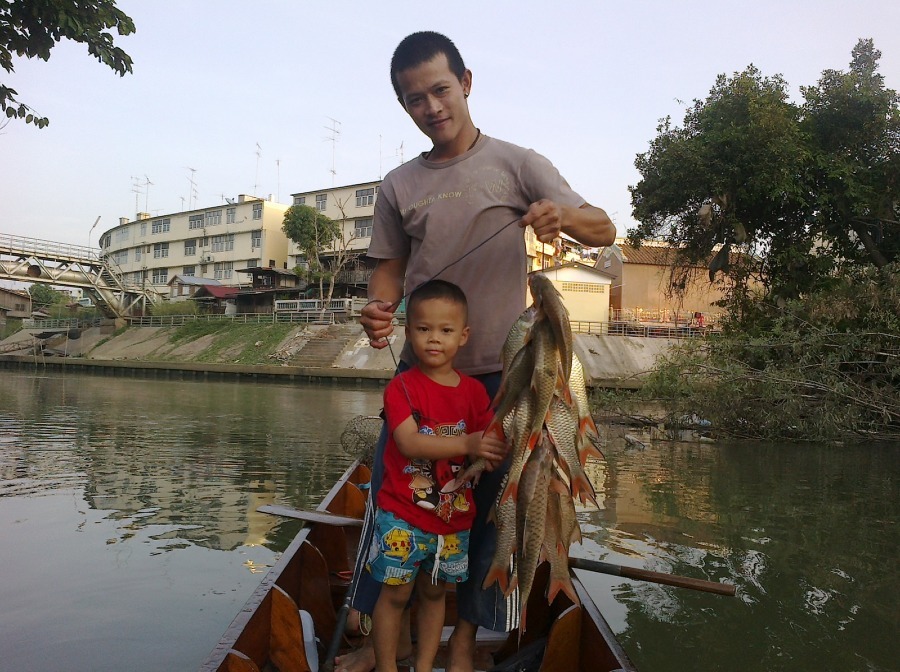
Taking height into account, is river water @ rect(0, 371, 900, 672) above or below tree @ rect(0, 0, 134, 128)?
below

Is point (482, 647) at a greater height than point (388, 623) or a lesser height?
lesser

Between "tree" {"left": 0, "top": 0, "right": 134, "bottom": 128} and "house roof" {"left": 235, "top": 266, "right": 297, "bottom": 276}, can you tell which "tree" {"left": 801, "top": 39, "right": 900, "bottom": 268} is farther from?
"house roof" {"left": 235, "top": 266, "right": 297, "bottom": 276}

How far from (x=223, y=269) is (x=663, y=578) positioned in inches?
2274

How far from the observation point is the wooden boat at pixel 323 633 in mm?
2455

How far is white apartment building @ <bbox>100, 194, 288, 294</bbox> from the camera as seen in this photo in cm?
5419

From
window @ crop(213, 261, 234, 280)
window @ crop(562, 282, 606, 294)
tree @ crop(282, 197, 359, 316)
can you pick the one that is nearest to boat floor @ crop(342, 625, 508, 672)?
window @ crop(562, 282, 606, 294)

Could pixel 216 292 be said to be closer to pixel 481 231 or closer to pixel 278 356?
pixel 278 356

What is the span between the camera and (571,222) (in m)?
2.24

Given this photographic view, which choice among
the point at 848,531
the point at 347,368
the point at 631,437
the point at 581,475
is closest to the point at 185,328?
the point at 347,368

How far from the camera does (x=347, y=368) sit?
94.8 ft

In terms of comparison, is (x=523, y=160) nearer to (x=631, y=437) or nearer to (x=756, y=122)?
(x=631, y=437)

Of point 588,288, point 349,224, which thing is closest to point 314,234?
point 349,224

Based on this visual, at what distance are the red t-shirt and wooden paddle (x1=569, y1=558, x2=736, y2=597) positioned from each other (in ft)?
2.46

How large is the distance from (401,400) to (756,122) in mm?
15795
